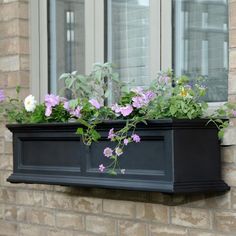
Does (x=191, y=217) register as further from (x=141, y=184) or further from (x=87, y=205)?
(x=87, y=205)

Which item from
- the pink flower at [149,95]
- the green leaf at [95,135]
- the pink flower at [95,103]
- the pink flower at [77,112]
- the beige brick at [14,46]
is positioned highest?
the beige brick at [14,46]

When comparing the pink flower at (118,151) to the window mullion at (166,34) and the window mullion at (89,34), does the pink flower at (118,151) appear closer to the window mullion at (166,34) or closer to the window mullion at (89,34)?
the window mullion at (166,34)

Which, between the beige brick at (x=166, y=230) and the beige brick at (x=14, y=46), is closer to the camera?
the beige brick at (x=166, y=230)

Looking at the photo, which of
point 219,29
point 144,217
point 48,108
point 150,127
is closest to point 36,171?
point 48,108

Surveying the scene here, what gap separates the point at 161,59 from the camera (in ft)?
11.2

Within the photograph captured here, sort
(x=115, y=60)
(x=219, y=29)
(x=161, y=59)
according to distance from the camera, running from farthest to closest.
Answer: (x=115, y=60)
(x=161, y=59)
(x=219, y=29)

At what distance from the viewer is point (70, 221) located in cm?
376

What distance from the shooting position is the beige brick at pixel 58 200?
149 inches

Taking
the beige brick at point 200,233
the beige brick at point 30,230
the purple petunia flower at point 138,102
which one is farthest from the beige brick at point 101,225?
the purple petunia flower at point 138,102

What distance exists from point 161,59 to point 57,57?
0.85m

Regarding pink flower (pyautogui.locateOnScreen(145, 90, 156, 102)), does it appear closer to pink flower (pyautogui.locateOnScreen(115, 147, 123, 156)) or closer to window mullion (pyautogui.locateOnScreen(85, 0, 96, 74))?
pink flower (pyautogui.locateOnScreen(115, 147, 123, 156))

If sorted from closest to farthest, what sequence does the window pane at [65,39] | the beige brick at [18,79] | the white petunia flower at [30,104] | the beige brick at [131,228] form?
the beige brick at [131,228]
the white petunia flower at [30,104]
the window pane at [65,39]
the beige brick at [18,79]

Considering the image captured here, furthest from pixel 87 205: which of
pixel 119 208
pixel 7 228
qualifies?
pixel 7 228

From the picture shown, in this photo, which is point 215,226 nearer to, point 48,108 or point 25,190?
point 48,108
